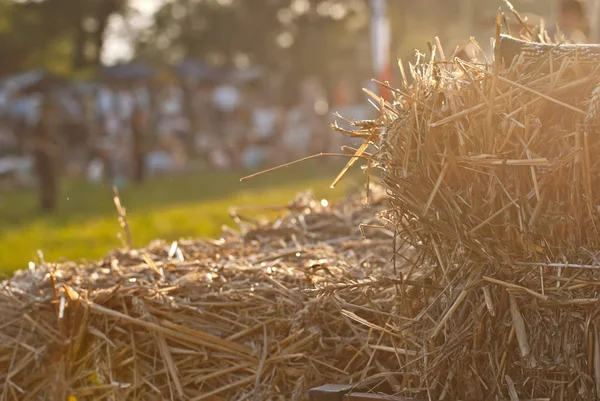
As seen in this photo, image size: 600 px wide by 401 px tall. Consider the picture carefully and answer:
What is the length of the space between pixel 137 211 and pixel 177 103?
2250 cm

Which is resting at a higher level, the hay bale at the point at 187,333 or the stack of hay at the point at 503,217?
the stack of hay at the point at 503,217

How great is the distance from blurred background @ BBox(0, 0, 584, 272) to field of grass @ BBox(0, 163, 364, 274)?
5 centimetres

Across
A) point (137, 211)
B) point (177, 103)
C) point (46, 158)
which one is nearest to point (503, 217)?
point (137, 211)

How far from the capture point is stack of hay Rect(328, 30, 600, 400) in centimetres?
277

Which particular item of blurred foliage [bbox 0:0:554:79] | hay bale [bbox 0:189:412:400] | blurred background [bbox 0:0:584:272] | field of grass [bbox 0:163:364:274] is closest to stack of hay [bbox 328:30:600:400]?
hay bale [bbox 0:189:412:400]

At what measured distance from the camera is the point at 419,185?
9.84ft

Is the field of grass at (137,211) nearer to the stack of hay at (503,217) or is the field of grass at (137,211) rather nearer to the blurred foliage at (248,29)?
the stack of hay at (503,217)

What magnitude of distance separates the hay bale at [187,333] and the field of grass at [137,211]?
4.63ft

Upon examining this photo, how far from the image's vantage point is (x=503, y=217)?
2859 millimetres

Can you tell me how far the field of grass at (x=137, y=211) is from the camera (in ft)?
34.8

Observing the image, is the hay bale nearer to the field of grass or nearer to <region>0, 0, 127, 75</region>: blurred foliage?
the field of grass

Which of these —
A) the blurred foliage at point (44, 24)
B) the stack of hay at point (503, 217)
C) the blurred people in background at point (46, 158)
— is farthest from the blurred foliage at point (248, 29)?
the stack of hay at point (503, 217)

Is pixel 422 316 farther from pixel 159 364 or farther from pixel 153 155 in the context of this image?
pixel 153 155

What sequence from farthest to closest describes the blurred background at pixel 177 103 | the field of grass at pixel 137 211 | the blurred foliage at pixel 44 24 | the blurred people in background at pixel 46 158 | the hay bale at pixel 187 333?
the blurred foliage at pixel 44 24 < the blurred people in background at pixel 46 158 < the blurred background at pixel 177 103 < the field of grass at pixel 137 211 < the hay bale at pixel 187 333
